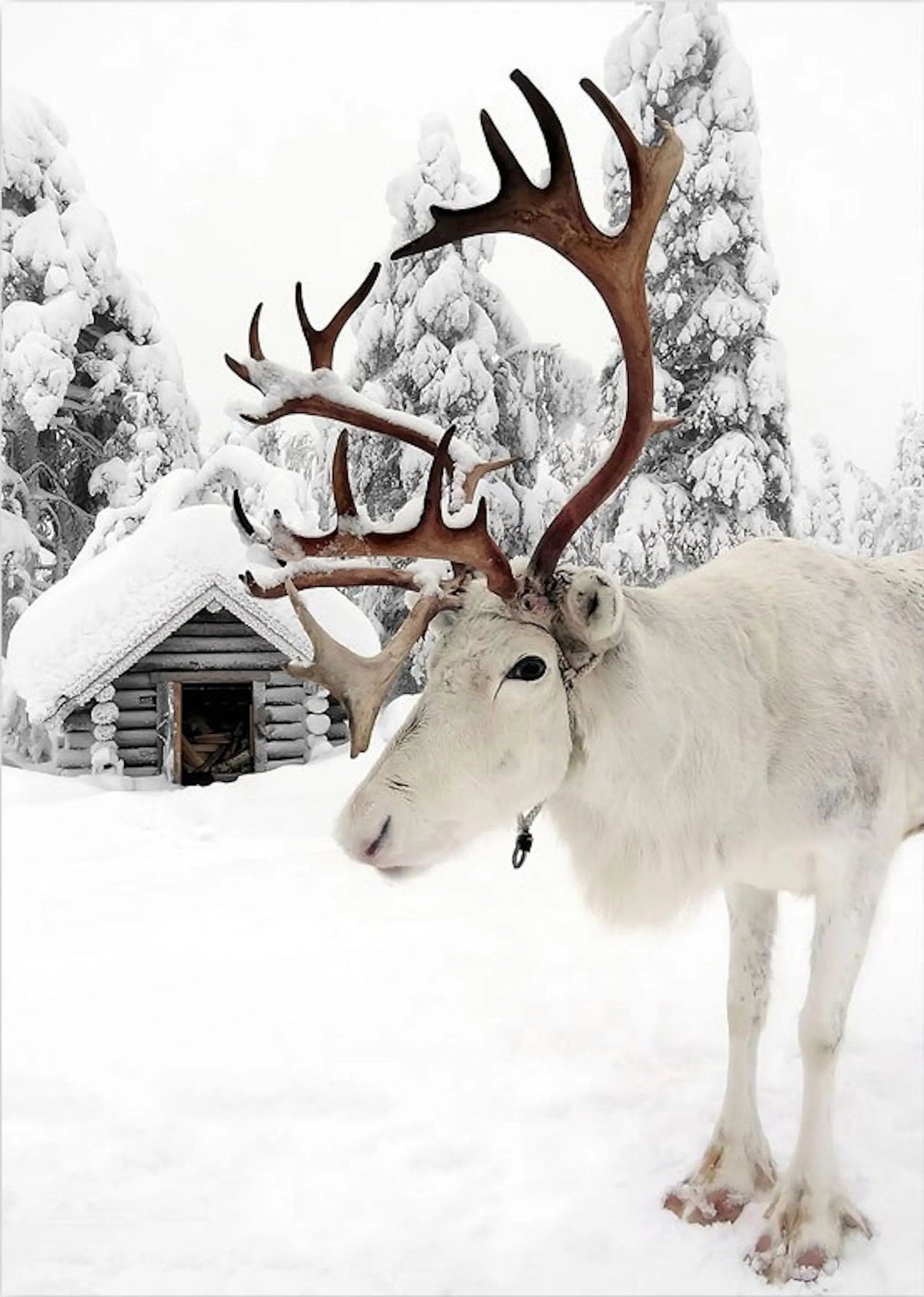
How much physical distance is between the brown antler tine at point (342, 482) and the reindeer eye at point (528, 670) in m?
0.43

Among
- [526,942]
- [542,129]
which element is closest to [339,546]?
[542,129]

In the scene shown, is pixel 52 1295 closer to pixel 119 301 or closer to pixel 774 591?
pixel 774 591

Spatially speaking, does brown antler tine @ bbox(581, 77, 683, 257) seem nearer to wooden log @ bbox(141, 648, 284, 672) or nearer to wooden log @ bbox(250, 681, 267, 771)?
wooden log @ bbox(141, 648, 284, 672)

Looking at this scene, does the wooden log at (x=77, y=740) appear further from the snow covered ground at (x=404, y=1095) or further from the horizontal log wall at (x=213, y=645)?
the snow covered ground at (x=404, y=1095)

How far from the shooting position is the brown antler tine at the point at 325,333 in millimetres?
2086

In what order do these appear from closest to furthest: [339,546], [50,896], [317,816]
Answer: [339,546] < [50,896] < [317,816]

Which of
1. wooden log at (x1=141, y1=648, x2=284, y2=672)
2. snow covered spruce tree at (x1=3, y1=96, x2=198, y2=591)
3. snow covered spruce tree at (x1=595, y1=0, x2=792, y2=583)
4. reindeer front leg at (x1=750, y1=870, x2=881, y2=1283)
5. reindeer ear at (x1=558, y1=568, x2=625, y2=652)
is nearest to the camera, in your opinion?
reindeer ear at (x1=558, y1=568, x2=625, y2=652)

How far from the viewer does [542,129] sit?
1670mm

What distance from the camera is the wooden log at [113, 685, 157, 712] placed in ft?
29.0

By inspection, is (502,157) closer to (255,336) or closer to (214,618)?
(255,336)

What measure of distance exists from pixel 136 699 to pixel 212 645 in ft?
2.75

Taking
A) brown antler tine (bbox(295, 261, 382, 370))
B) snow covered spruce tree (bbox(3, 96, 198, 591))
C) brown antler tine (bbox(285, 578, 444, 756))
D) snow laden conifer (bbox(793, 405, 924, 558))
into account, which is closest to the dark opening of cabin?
snow covered spruce tree (bbox(3, 96, 198, 591))

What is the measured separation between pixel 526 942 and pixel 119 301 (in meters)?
11.6

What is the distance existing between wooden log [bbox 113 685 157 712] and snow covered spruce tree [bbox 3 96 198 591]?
380cm
